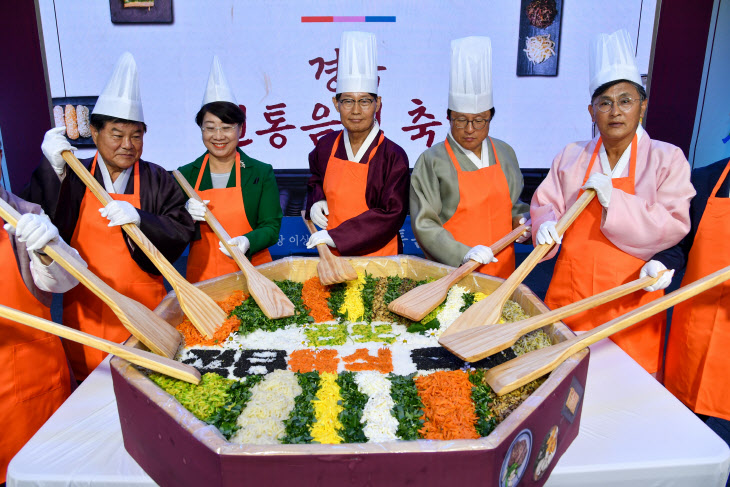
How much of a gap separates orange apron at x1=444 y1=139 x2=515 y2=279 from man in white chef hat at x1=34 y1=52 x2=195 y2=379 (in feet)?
4.74

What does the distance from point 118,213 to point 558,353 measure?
5.97ft

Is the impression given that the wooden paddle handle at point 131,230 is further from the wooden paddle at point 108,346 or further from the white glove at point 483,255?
the white glove at point 483,255

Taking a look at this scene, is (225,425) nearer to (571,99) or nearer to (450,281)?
(450,281)

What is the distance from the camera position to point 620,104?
2061mm

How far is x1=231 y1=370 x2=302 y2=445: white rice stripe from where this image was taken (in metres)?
1.26

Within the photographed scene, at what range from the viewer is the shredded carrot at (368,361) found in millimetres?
1696

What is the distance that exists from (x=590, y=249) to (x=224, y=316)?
1637mm

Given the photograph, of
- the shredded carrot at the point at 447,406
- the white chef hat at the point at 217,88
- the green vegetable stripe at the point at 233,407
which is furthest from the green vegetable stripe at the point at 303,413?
the white chef hat at the point at 217,88

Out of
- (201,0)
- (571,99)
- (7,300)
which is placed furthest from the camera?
(571,99)

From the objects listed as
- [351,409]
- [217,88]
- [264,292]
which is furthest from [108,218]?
[351,409]

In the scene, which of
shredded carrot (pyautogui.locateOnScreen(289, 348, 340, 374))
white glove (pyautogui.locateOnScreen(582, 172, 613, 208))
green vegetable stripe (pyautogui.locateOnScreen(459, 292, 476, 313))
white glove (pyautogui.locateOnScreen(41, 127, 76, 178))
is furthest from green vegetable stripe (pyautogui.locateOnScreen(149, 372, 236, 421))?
white glove (pyautogui.locateOnScreen(582, 172, 613, 208))

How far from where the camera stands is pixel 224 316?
1.97 m

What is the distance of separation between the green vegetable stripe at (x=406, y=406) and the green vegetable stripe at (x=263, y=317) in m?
0.60

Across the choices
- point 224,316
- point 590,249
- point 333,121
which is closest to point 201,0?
point 333,121
